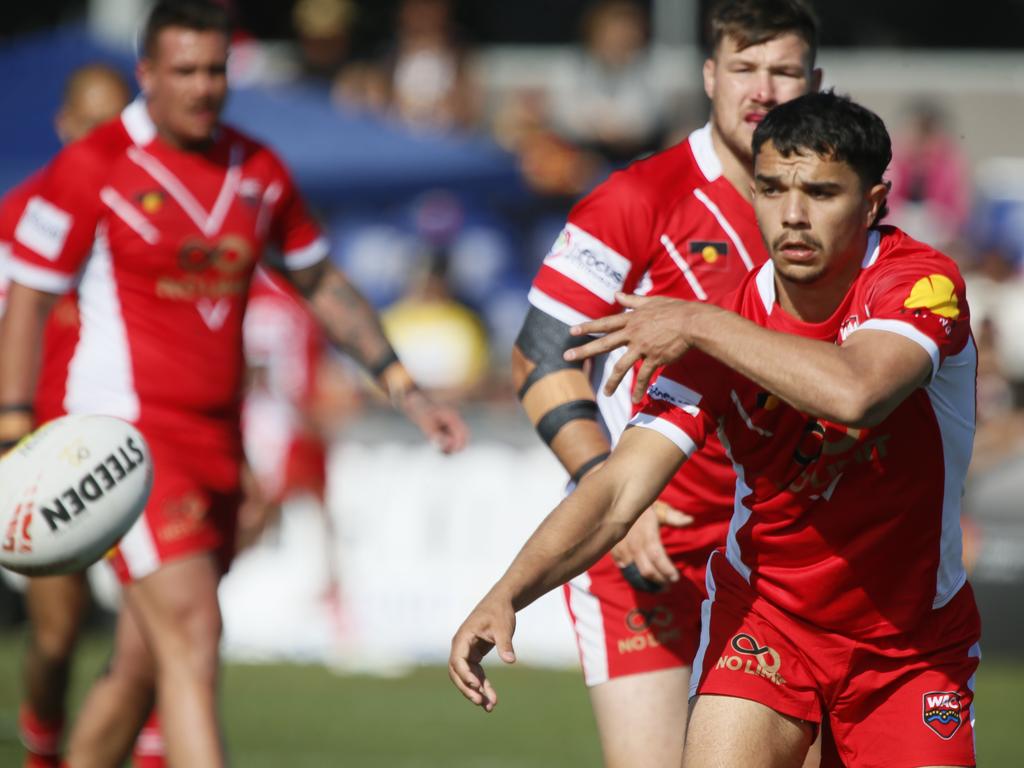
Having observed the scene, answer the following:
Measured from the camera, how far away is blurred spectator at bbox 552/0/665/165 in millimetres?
14297

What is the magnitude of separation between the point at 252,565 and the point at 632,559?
6.48 metres

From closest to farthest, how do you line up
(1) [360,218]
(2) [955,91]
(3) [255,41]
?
(1) [360,218] < (2) [955,91] < (3) [255,41]

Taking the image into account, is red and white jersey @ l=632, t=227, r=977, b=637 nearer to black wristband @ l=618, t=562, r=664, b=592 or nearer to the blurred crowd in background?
black wristband @ l=618, t=562, r=664, b=592

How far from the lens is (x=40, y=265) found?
221 inches

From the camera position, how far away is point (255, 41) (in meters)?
17.7

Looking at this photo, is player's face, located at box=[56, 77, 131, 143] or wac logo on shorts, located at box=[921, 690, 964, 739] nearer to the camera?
wac logo on shorts, located at box=[921, 690, 964, 739]

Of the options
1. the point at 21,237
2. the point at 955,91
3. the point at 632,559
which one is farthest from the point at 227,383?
the point at 955,91

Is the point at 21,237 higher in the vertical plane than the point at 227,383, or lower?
higher

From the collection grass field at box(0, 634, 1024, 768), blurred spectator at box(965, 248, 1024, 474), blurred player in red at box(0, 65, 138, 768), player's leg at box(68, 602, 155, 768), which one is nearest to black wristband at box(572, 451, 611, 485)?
player's leg at box(68, 602, 155, 768)

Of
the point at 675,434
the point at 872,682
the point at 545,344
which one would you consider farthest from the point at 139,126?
the point at 872,682

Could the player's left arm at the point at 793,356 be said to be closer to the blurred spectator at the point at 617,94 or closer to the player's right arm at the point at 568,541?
the player's right arm at the point at 568,541

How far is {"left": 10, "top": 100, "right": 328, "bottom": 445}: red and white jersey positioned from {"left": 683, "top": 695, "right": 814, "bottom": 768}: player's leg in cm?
252

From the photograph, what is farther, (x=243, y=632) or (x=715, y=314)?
(x=243, y=632)

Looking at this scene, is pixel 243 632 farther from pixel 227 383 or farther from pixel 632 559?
pixel 632 559
